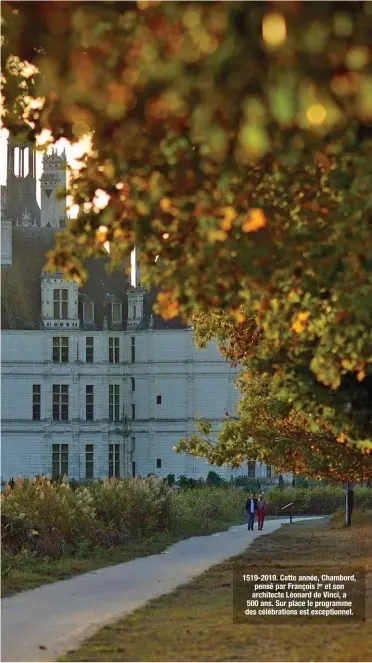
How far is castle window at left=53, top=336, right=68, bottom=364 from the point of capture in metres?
84.0

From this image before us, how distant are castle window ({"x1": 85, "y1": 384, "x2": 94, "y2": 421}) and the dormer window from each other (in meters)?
4.33

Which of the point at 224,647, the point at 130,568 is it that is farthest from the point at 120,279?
the point at 224,647

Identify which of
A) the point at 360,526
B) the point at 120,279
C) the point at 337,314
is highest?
the point at 120,279

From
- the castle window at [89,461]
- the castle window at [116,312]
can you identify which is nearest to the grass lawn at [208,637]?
the castle window at [116,312]

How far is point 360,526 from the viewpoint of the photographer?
148ft

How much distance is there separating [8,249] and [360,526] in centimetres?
4349

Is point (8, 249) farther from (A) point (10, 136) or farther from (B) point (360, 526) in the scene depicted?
(A) point (10, 136)

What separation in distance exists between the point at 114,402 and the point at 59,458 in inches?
196

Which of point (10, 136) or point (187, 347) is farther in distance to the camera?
point (187, 347)

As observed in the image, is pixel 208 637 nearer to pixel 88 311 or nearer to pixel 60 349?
pixel 88 311

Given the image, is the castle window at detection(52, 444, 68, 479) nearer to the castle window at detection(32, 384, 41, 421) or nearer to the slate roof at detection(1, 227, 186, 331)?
the castle window at detection(32, 384, 41, 421)

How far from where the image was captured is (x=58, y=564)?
941 inches

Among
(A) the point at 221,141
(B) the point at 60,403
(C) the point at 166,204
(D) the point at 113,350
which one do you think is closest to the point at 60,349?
(D) the point at 113,350

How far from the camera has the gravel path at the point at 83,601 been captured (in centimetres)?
1365
